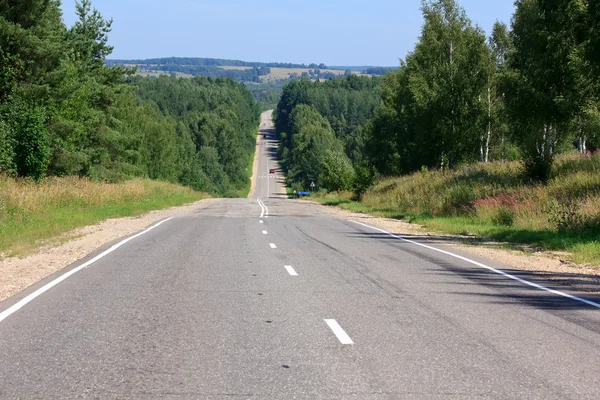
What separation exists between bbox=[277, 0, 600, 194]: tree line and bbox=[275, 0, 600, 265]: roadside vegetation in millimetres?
79

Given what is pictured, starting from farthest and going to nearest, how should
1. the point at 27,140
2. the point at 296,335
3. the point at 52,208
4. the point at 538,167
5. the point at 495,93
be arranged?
the point at 495,93 → the point at 27,140 → the point at 538,167 → the point at 52,208 → the point at 296,335

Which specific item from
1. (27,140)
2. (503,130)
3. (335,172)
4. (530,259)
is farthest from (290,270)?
(335,172)

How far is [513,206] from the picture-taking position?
89.1 ft

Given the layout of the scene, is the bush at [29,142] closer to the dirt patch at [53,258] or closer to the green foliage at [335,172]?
the dirt patch at [53,258]

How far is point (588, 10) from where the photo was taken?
24812 millimetres

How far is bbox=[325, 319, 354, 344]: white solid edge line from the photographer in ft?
26.5

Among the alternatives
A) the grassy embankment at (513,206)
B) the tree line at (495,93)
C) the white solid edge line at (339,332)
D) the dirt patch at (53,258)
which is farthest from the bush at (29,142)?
the white solid edge line at (339,332)

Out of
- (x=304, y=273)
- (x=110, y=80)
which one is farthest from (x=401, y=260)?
(x=110, y=80)

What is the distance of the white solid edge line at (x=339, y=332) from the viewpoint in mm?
8062

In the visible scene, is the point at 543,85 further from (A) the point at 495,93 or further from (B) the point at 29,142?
(B) the point at 29,142

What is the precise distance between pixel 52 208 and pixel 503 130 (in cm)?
3439

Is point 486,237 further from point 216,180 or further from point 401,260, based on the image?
point 216,180

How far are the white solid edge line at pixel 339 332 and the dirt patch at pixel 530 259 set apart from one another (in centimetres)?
536

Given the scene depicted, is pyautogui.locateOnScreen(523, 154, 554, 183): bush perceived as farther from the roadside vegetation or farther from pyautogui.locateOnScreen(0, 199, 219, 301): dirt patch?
pyautogui.locateOnScreen(0, 199, 219, 301): dirt patch
